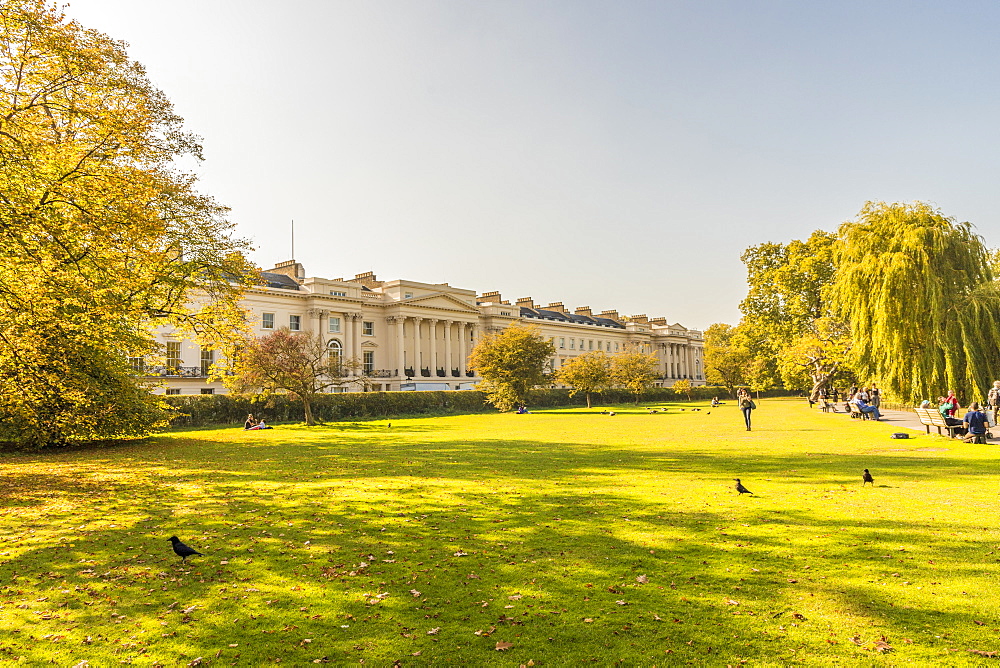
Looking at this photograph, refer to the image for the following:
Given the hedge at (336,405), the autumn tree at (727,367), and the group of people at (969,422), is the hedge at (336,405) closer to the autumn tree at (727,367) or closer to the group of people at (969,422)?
the group of people at (969,422)

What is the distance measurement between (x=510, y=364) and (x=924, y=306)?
101 feet

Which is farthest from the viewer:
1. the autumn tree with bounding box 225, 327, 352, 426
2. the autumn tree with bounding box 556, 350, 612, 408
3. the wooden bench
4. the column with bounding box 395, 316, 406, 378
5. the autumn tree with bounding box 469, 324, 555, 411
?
the column with bounding box 395, 316, 406, 378

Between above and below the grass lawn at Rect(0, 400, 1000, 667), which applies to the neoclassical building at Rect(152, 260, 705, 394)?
above

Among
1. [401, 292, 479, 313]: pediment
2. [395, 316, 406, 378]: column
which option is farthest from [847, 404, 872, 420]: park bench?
[401, 292, 479, 313]: pediment

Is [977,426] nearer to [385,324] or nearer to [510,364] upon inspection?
[510,364]

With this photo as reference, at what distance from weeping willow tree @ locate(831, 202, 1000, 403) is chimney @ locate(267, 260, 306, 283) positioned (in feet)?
186

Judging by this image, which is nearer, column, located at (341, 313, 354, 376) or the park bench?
the park bench

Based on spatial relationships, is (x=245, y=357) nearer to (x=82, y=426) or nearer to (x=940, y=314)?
(x=82, y=426)

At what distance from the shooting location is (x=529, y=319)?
312 ft

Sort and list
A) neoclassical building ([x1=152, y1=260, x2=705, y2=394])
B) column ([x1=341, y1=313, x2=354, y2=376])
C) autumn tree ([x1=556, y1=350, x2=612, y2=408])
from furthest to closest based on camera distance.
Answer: column ([x1=341, y1=313, x2=354, y2=376]) → neoclassical building ([x1=152, y1=260, x2=705, y2=394]) → autumn tree ([x1=556, y1=350, x2=612, y2=408])

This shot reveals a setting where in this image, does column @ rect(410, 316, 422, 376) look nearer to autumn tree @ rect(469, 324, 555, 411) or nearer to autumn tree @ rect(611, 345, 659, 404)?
autumn tree @ rect(611, 345, 659, 404)

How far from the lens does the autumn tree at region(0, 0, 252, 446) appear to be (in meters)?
13.2

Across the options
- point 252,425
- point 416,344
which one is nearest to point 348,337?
point 416,344

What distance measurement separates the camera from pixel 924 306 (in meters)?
24.8
